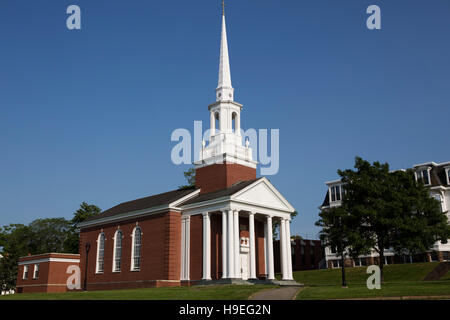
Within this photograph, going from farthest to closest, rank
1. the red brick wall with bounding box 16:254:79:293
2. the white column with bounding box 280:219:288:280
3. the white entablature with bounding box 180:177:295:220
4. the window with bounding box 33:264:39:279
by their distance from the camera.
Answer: the window with bounding box 33:264:39:279
the red brick wall with bounding box 16:254:79:293
the white column with bounding box 280:219:288:280
the white entablature with bounding box 180:177:295:220

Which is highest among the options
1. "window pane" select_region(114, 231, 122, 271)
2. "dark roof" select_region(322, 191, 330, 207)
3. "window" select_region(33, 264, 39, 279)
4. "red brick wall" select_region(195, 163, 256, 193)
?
"dark roof" select_region(322, 191, 330, 207)

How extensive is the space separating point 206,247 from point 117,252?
12154mm

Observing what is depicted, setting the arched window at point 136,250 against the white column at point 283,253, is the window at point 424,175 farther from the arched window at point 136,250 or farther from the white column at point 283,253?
the arched window at point 136,250

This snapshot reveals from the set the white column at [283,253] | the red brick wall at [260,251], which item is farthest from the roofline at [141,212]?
the white column at [283,253]

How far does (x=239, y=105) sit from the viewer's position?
148 ft

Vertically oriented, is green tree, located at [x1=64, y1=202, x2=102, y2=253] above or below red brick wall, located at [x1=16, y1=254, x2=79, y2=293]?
above

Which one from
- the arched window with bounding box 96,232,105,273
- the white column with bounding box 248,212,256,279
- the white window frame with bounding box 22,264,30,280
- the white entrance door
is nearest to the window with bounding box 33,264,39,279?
the white window frame with bounding box 22,264,30,280

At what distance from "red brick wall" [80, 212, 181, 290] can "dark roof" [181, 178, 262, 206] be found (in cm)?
235

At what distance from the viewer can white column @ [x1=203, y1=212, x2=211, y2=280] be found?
37.3 meters

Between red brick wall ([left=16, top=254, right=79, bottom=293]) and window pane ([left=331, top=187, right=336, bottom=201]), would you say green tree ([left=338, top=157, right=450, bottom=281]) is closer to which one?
window pane ([left=331, top=187, right=336, bottom=201])

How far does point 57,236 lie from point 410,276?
227 feet

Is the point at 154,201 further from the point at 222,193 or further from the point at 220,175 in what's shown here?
the point at 222,193

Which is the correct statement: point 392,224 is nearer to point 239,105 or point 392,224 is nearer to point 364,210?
point 364,210
